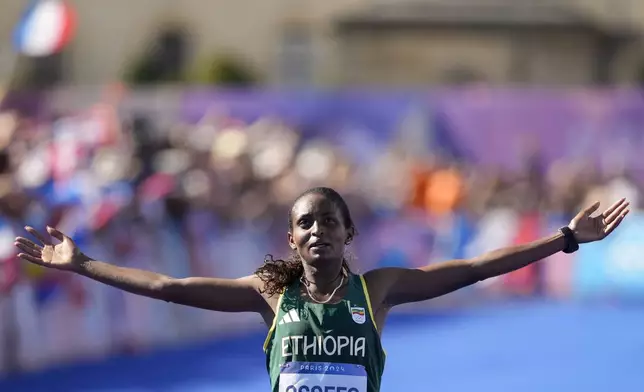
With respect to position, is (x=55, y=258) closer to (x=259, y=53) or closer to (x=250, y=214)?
(x=250, y=214)

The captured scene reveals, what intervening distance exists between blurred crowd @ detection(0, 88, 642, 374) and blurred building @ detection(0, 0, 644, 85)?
13722 millimetres

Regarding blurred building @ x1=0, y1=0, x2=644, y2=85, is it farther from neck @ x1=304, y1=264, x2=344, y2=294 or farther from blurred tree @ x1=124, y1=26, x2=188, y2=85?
neck @ x1=304, y1=264, x2=344, y2=294

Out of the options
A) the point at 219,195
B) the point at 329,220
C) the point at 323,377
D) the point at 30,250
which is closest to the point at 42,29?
the point at 219,195

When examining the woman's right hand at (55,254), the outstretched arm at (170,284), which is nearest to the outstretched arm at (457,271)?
the outstretched arm at (170,284)

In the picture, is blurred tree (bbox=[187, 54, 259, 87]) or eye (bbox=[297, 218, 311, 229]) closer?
eye (bbox=[297, 218, 311, 229])

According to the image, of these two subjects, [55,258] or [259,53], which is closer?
[55,258]

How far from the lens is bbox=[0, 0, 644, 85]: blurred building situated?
37.7 metres

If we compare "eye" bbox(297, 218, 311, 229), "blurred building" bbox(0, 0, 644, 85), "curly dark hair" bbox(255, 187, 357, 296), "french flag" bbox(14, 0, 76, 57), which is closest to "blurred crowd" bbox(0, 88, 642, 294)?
"french flag" bbox(14, 0, 76, 57)

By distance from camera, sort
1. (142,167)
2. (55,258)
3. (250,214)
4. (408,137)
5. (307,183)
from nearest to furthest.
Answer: (55,258) < (142,167) < (250,214) < (307,183) < (408,137)

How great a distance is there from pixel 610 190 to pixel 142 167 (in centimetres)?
856

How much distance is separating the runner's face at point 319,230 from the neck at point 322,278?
0.06 m

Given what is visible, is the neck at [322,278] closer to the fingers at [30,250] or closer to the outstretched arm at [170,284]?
the outstretched arm at [170,284]

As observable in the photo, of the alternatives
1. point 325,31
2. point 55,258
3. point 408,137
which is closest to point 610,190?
point 408,137

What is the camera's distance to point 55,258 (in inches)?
225
